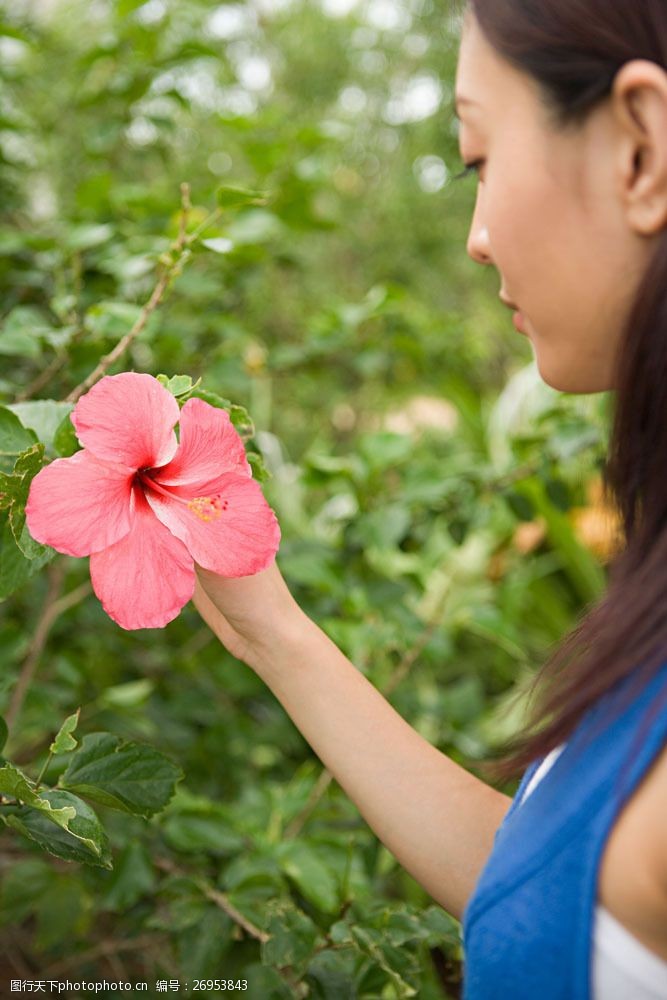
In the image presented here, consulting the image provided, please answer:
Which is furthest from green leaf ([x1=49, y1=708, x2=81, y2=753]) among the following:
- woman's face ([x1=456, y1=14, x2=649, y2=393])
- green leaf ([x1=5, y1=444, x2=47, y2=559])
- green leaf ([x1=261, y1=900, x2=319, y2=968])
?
woman's face ([x1=456, y1=14, x2=649, y2=393])

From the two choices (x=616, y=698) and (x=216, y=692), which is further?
(x=216, y=692)

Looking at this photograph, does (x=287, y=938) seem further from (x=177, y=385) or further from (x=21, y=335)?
(x=21, y=335)

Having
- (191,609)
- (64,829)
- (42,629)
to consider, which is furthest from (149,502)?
(191,609)

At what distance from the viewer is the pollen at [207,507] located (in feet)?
2.54

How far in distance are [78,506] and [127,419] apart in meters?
0.07

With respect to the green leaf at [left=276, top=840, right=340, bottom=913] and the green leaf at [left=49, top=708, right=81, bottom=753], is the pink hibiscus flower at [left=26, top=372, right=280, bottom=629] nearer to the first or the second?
the green leaf at [left=49, top=708, right=81, bottom=753]

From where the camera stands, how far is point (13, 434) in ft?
2.76

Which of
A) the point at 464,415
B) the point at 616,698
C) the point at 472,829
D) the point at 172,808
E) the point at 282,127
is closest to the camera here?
the point at 616,698

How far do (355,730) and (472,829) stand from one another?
0.14m

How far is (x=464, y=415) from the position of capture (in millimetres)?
3568

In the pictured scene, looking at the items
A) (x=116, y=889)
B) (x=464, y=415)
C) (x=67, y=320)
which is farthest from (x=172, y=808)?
(x=464, y=415)

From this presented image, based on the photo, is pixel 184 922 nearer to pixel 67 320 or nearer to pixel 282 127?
pixel 67 320

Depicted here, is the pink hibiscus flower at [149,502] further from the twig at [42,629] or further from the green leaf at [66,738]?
the twig at [42,629]

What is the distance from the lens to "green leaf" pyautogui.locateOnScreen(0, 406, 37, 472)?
2.73 ft
